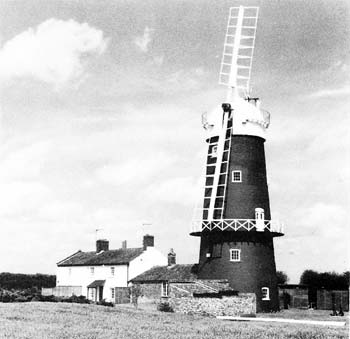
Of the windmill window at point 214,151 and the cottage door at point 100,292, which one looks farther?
the cottage door at point 100,292

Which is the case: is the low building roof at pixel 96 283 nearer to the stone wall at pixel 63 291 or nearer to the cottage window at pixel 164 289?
the stone wall at pixel 63 291

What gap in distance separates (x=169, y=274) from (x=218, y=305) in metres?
12.4

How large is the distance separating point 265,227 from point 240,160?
4.24 m

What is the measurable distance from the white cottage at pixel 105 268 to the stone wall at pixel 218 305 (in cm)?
1439

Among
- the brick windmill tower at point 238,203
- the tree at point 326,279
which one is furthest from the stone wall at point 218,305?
the tree at point 326,279

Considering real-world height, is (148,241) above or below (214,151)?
below

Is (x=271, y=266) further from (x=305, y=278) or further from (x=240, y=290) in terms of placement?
(x=305, y=278)

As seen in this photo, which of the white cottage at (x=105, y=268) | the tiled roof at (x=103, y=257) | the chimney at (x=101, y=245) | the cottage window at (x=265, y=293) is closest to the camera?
the cottage window at (x=265, y=293)

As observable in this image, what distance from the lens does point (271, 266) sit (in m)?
37.7

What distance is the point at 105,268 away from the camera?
50656 millimetres

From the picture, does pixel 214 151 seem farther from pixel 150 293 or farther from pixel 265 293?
pixel 150 293

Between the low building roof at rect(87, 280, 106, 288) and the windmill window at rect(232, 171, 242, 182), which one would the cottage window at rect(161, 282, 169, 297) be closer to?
the low building roof at rect(87, 280, 106, 288)

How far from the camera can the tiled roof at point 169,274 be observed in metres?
42.2

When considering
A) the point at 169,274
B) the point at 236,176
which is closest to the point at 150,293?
the point at 169,274
